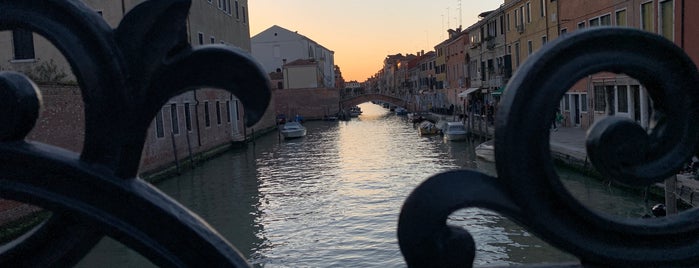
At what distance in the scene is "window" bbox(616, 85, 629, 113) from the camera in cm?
1723

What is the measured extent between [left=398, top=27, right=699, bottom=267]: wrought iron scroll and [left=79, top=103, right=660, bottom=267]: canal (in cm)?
670

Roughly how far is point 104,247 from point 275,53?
55728 mm

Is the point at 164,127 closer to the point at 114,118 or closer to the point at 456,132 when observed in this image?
the point at 456,132

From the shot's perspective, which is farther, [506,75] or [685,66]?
[506,75]

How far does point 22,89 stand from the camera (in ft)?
2.45

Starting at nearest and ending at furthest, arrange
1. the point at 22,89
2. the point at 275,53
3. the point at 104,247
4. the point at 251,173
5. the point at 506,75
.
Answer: the point at 22,89 < the point at 104,247 < the point at 251,173 < the point at 506,75 < the point at 275,53

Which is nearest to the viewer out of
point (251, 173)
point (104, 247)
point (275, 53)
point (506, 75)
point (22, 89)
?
point (22, 89)

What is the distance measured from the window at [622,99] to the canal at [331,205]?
166 inches

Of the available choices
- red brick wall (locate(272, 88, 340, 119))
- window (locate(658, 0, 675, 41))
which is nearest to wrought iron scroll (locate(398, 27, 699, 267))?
window (locate(658, 0, 675, 41))

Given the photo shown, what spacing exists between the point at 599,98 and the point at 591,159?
19.8 m

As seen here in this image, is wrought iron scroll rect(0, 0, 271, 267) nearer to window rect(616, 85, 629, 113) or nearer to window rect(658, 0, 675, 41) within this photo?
window rect(658, 0, 675, 41)

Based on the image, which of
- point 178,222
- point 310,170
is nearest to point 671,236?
point 178,222

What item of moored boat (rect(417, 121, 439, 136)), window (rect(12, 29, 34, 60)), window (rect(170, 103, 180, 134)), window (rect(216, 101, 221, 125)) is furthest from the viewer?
moored boat (rect(417, 121, 439, 136))

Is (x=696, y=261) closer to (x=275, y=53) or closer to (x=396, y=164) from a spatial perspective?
(x=396, y=164)
